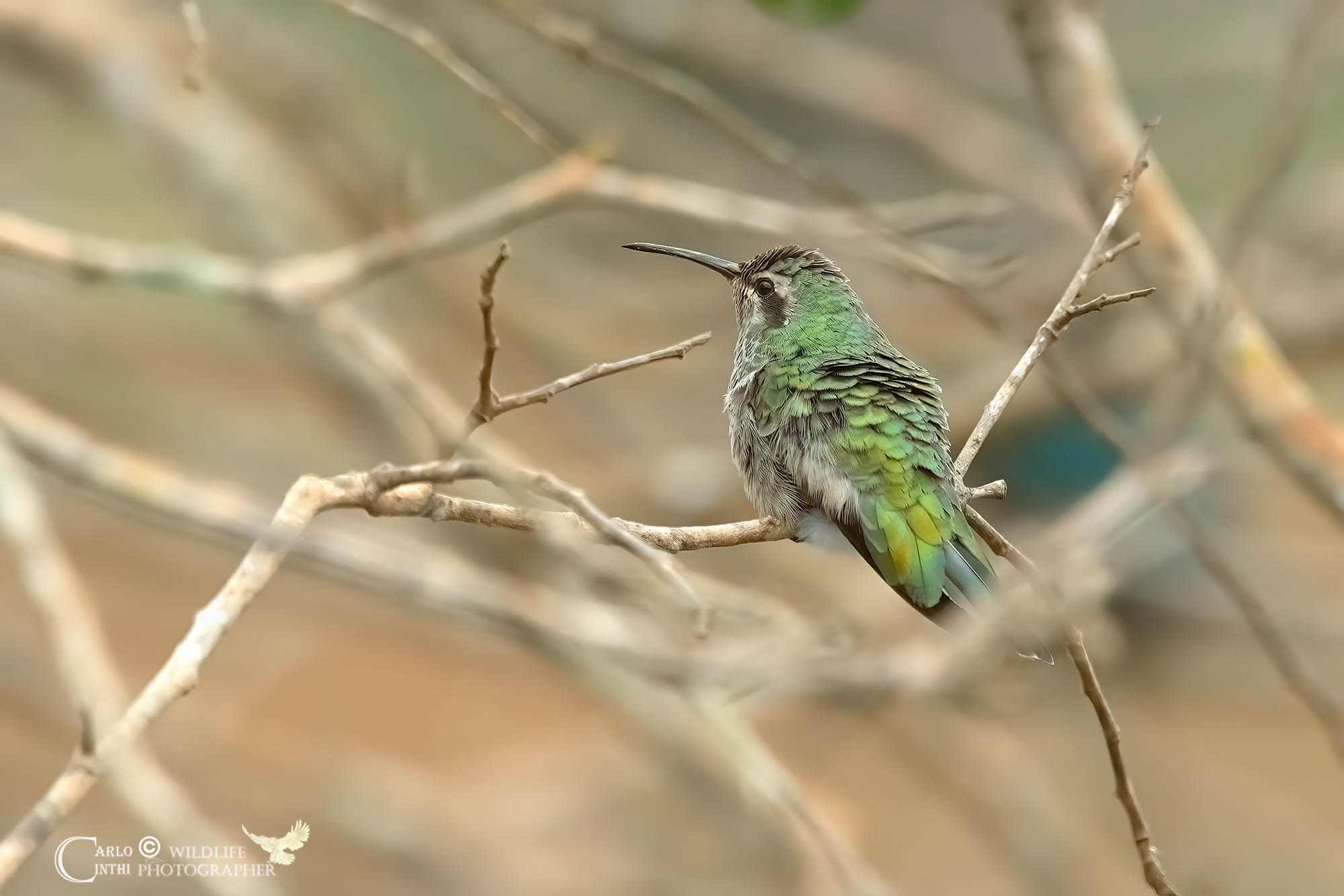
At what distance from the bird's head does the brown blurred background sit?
2.60 ft

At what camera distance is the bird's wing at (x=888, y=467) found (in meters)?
2.13

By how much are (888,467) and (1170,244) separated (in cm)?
181

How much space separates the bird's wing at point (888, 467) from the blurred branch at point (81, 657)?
1.45 meters

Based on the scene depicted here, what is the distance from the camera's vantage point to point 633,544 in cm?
149

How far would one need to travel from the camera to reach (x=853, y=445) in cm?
232

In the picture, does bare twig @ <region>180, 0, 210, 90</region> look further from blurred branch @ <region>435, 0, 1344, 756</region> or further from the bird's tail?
the bird's tail

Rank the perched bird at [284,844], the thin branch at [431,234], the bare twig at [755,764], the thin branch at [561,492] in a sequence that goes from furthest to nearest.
Result: the thin branch at [431,234] → the bare twig at [755,764] → the perched bird at [284,844] → the thin branch at [561,492]

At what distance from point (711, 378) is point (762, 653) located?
469 centimetres

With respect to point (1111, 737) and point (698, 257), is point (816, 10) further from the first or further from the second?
point (1111, 737)

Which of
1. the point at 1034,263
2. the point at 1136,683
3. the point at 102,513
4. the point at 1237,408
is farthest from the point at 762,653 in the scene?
the point at 102,513

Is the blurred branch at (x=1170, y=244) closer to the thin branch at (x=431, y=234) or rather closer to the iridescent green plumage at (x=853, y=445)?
the thin branch at (x=431, y=234)

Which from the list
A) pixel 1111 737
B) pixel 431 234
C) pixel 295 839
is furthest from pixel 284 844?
pixel 431 234

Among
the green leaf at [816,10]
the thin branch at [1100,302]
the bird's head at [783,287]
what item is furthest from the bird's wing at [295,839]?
the green leaf at [816,10]

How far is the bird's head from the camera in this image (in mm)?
2803
